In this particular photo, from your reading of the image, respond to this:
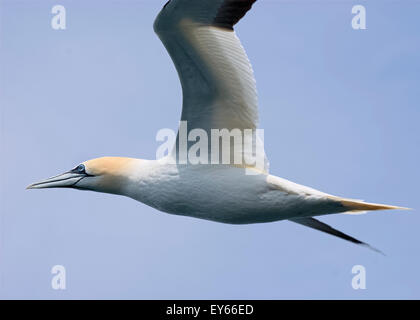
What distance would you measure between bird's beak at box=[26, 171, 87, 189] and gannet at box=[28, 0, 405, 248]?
3.63 ft

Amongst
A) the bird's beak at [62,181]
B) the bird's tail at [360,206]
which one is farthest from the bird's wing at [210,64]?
the bird's beak at [62,181]

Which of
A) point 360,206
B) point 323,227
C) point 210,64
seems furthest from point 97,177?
point 360,206

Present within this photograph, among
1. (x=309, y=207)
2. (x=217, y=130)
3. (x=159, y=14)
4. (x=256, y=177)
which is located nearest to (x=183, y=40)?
(x=159, y=14)

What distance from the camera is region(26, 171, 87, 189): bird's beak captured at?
12.9m

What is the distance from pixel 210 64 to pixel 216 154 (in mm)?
1409

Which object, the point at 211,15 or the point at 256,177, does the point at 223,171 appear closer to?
the point at 256,177

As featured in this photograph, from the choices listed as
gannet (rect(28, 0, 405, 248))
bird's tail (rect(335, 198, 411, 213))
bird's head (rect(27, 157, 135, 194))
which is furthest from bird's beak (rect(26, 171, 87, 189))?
bird's tail (rect(335, 198, 411, 213))

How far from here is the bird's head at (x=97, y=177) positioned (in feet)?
40.7

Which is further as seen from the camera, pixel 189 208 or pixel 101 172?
pixel 101 172

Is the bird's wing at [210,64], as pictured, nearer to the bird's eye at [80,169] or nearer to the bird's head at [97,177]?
the bird's head at [97,177]

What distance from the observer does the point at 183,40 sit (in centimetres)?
1110

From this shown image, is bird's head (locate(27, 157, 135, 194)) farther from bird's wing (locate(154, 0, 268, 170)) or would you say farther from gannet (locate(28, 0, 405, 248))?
bird's wing (locate(154, 0, 268, 170))

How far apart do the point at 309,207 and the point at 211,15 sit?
308 centimetres

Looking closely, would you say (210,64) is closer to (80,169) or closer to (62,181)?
(80,169)
